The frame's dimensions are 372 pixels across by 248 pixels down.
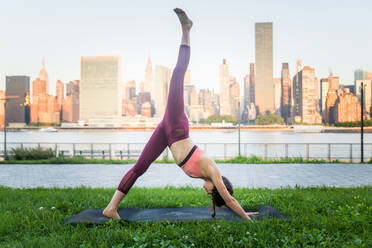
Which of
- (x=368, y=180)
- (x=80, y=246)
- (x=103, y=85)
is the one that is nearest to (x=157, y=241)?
(x=80, y=246)

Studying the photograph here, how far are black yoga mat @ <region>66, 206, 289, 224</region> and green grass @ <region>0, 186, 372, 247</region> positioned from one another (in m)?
0.19

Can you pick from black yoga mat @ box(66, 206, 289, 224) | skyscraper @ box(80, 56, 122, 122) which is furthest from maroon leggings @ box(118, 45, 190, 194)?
skyscraper @ box(80, 56, 122, 122)

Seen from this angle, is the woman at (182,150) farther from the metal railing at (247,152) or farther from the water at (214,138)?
the water at (214,138)

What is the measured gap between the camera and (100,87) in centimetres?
16275

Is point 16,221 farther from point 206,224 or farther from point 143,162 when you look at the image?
point 206,224

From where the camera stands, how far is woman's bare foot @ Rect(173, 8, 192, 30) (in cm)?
452

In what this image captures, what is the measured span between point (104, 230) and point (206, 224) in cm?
135

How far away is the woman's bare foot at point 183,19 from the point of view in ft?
14.8

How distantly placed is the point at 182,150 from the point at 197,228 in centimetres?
109

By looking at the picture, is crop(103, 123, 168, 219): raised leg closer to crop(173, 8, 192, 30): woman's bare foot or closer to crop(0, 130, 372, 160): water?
crop(173, 8, 192, 30): woman's bare foot

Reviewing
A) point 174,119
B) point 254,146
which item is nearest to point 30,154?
point 174,119

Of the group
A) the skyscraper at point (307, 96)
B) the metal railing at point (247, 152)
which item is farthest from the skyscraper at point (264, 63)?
the metal railing at point (247, 152)

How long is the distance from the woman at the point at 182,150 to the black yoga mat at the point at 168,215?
0.66 ft

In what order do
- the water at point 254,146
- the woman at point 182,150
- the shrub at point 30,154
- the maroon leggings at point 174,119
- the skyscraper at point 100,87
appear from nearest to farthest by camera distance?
the woman at point 182,150 → the maroon leggings at point 174,119 → the shrub at point 30,154 → the water at point 254,146 → the skyscraper at point 100,87
